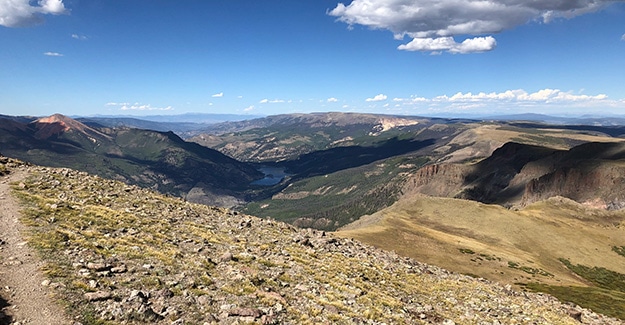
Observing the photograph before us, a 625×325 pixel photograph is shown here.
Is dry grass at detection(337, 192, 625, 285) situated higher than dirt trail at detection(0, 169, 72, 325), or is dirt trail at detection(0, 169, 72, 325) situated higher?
dirt trail at detection(0, 169, 72, 325)

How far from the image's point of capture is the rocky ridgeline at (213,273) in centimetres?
2036

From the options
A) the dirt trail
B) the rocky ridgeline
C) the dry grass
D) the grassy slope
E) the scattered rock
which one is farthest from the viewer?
the dry grass

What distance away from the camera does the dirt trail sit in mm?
16359

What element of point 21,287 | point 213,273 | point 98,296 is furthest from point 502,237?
point 21,287

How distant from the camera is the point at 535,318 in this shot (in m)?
34.8

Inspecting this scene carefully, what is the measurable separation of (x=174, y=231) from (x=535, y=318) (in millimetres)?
37829

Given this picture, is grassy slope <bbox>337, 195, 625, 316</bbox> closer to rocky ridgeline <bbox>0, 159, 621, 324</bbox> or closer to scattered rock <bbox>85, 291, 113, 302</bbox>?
rocky ridgeline <bbox>0, 159, 621, 324</bbox>

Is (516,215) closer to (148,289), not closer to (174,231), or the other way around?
(174,231)

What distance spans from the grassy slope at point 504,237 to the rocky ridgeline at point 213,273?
2652 centimetres

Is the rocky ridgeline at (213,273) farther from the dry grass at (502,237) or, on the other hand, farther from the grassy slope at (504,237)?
the dry grass at (502,237)

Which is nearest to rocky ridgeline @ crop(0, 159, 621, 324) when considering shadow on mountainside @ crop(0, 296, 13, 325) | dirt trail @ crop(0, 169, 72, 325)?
dirt trail @ crop(0, 169, 72, 325)

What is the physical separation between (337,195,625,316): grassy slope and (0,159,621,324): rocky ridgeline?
26.5 meters

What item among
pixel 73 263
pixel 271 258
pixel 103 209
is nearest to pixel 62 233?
pixel 73 263

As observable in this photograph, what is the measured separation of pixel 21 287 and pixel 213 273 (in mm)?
11372
